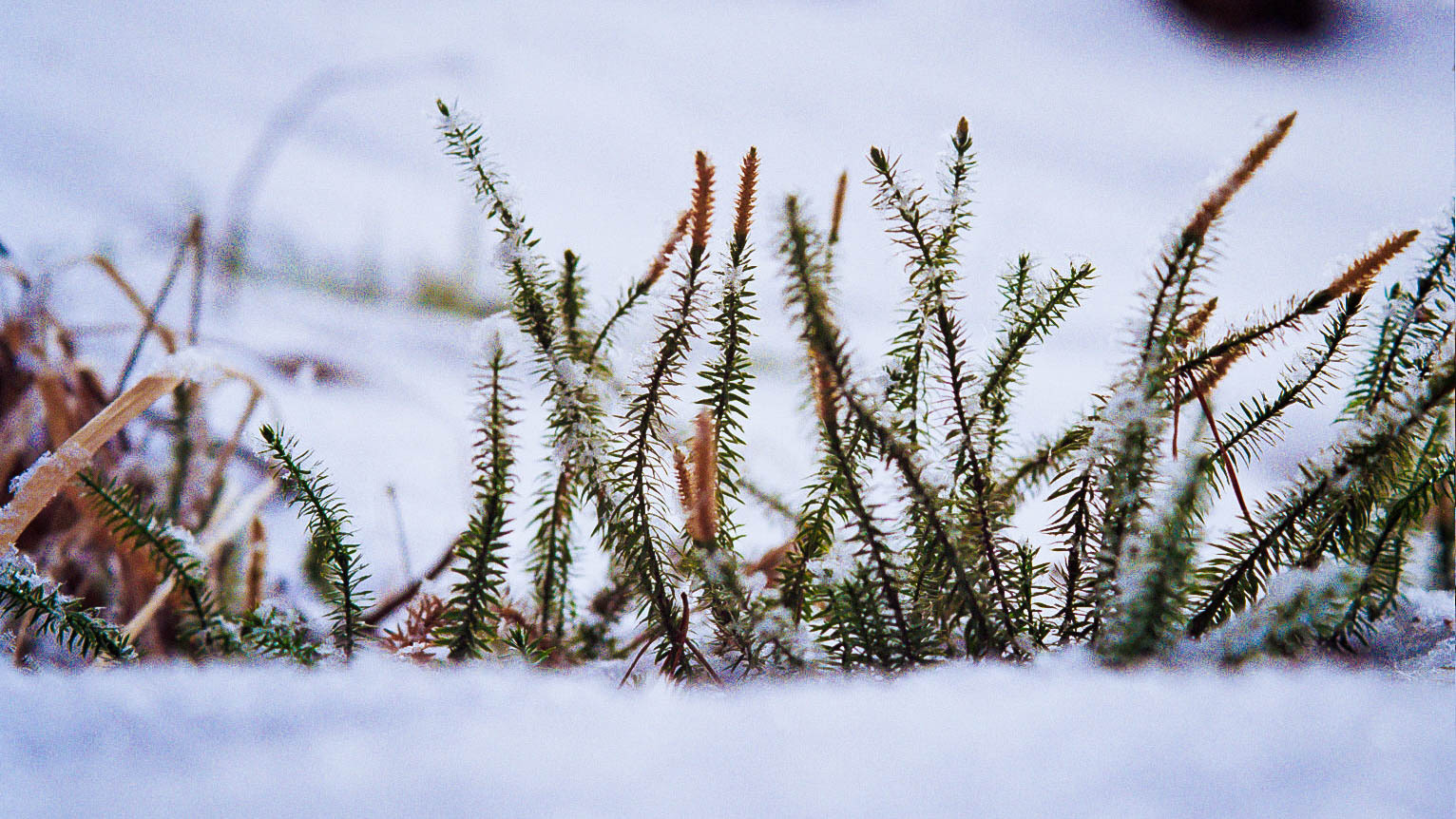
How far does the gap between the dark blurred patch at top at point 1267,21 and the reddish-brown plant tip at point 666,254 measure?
4.25 feet

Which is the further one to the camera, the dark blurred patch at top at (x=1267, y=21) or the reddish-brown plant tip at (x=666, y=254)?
the dark blurred patch at top at (x=1267, y=21)

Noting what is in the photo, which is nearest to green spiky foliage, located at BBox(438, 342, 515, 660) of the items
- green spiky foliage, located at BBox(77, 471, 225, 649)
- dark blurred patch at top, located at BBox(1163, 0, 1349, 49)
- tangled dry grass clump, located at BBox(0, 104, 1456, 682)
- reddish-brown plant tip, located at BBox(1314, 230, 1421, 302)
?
tangled dry grass clump, located at BBox(0, 104, 1456, 682)

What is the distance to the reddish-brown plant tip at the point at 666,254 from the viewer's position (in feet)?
1.20

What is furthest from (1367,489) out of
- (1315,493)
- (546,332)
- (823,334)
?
(546,332)

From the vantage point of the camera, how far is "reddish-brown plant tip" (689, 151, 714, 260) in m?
0.32

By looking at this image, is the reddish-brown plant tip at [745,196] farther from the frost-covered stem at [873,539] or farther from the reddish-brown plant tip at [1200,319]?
the reddish-brown plant tip at [1200,319]

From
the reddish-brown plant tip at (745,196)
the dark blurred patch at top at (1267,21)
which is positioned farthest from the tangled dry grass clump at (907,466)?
the dark blurred patch at top at (1267,21)

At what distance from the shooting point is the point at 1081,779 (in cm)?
22

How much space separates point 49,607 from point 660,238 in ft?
1.02

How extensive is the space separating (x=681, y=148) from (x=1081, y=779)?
138cm

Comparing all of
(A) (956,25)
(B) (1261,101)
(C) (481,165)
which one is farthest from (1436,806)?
(A) (956,25)

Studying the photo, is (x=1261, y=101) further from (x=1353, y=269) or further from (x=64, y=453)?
(x=64, y=453)

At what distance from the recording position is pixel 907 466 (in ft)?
1.06

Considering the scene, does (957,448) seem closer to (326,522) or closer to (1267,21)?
(326,522)
